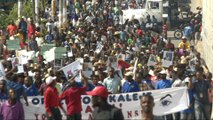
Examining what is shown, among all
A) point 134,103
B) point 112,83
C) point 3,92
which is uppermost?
point 3,92

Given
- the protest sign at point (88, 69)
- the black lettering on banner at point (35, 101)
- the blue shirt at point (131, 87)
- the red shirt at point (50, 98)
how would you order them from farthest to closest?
the protest sign at point (88, 69) < the blue shirt at point (131, 87) < the black lettering on banner at point (35, 101) < the red shirt at point (50, 98)

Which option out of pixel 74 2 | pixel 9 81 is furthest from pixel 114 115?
pixel 74 2

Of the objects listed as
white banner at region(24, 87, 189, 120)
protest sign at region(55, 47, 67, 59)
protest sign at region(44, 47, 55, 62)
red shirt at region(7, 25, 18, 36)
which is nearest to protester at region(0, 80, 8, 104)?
white banner at region(24, 87, 189, 120)

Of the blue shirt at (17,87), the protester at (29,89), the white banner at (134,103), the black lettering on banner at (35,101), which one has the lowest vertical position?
the white banner at (134,103)

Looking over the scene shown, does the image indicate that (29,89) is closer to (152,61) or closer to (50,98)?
(50,98)

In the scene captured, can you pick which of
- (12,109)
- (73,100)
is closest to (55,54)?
(73,100)

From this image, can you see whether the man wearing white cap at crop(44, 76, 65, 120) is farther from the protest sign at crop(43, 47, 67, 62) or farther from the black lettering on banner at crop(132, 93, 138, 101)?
the protest sign at crop(43, 47, 67, 62)

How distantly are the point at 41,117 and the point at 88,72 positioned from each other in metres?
2.78

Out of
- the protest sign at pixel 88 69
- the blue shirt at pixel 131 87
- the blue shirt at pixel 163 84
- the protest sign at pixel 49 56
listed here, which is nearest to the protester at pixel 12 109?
the blue shirt at pixel 131 87

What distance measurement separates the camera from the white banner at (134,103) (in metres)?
16.0

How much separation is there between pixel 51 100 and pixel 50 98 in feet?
0.16

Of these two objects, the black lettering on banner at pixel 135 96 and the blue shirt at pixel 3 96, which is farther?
the black lettering on banner at pixel 135 96

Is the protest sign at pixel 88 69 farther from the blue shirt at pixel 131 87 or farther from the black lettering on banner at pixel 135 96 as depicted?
the black lettering on banner at pixel 135 96

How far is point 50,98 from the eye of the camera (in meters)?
14.9
